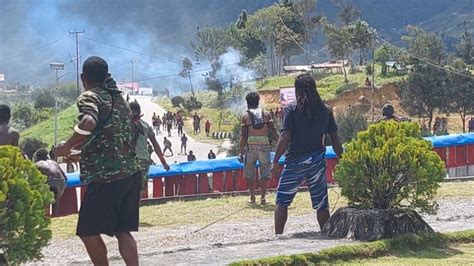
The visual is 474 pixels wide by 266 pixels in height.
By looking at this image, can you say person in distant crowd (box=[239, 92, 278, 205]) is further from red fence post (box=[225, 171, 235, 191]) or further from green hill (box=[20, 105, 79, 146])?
green hill (box=[20, 105, 79, 146])

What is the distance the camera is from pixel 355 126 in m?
33.7

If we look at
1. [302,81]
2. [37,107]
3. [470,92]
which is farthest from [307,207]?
[37,107]

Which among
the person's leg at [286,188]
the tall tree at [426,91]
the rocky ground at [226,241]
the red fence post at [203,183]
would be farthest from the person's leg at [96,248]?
the tall tree at [426,91]

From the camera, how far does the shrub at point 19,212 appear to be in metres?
5.22

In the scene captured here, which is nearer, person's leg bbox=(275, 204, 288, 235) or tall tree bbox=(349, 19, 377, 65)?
person's leg bbox=(275, 204, 288, 235)

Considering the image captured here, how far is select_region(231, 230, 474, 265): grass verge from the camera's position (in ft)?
20.5

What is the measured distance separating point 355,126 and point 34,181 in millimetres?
28923

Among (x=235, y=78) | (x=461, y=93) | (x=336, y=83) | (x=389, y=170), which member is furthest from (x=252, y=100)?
(x=235, y=78)

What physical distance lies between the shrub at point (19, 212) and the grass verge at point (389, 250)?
148cm

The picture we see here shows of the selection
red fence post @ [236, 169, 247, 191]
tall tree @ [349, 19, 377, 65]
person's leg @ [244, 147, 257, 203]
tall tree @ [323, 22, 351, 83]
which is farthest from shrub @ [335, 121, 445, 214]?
tall tree @ [323, 22, 351, 83]

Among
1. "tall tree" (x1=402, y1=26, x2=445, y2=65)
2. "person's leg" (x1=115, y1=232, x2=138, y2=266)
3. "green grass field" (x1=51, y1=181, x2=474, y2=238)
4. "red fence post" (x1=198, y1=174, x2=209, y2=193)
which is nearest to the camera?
"person's leg" (x1=115, y1=232, x2=138, y2=266)

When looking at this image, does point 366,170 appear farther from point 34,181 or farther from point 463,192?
point 463,192

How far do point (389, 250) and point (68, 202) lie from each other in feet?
21.4

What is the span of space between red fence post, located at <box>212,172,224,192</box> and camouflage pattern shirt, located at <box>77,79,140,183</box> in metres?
8.03
